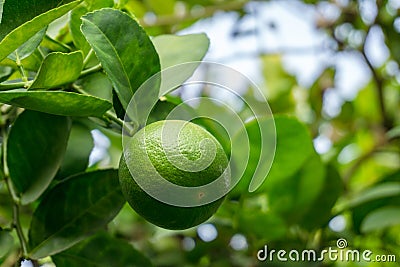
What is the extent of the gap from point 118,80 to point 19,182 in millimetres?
208

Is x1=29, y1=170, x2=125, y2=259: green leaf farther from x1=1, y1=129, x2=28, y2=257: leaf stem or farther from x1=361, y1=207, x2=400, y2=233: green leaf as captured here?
x1=361, y1=207, x2=400, y2=233: green leaf

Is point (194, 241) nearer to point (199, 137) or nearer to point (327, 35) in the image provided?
point (199, 137)

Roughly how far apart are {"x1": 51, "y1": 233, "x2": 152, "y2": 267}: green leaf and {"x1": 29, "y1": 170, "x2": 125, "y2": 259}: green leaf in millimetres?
30

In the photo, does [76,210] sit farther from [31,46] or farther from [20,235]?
[31,46]

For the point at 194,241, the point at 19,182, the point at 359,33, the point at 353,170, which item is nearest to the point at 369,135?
the point at 359,33

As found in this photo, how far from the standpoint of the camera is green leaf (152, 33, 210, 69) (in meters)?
0.62

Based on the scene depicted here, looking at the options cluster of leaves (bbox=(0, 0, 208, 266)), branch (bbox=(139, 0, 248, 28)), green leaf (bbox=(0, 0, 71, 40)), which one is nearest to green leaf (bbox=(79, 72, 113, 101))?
cluster of leaves (bbox=(0, 0, 208, 266))

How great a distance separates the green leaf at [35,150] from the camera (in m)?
0.63

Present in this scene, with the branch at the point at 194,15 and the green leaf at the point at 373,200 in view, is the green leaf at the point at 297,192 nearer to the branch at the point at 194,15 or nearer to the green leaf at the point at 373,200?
the green leaf at the point at 373,200

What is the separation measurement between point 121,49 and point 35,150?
18 cm

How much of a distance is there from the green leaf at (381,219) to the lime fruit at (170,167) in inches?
20.5

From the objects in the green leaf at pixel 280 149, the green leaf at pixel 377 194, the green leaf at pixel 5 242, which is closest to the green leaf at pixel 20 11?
the green leaf at pixel 5 242

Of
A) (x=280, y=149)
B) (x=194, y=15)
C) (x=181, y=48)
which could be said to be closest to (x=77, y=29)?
(x=181, y=48)

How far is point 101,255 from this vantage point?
684 mm
